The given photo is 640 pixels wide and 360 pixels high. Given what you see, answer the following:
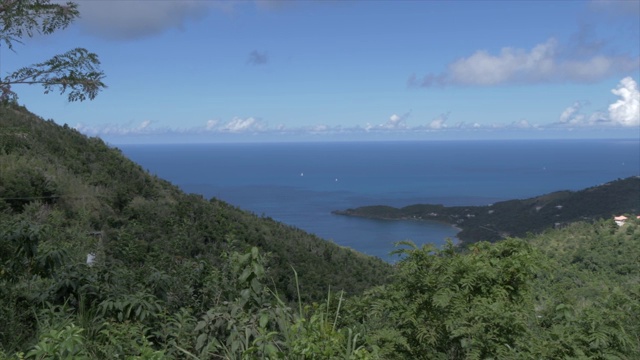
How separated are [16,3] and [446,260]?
16.6 ft

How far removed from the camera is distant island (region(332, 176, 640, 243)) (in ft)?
250

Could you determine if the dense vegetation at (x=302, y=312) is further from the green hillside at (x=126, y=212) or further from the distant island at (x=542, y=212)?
the distant island at (x=542, y=212)

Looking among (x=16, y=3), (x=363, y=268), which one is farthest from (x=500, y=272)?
(x=363, y=268)

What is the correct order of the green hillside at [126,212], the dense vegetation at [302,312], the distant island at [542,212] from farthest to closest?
the distant island at [542,212] → the green hillside at [126,212] → the dense vegetation at [302,312]

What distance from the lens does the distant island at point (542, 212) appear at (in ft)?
250

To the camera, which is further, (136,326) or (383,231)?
(383,231)

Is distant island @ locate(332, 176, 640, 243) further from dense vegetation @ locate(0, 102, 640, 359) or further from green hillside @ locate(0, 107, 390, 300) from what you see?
dense vegetation @ locate(0, 102, 640, 359)

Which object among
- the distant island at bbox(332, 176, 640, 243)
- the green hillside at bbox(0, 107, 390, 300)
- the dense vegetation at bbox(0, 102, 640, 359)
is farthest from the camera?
the distant island at bbox(332, 176, 640, 243)

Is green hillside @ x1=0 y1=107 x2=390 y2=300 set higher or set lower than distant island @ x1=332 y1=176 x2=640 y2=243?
higher

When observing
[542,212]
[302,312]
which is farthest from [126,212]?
[542,212]

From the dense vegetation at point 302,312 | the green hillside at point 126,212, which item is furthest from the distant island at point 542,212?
the dense vegetation at point 302,312

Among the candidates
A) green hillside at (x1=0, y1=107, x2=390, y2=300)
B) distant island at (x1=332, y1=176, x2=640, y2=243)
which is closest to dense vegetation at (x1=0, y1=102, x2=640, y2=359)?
green hillside at (x1=0, y1=107, x2=390, y2=300)

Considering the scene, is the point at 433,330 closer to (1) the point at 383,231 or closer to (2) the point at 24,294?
(2) the point at 24,294

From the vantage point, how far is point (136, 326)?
3.47 m
